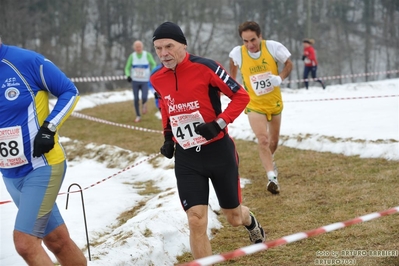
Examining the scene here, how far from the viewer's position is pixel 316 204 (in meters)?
7.30

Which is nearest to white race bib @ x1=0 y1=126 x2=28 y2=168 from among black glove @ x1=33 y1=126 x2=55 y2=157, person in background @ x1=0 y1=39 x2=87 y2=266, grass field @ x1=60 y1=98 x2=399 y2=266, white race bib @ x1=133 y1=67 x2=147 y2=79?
person in background @ x1=0 y1=39 x2=87 y2=266

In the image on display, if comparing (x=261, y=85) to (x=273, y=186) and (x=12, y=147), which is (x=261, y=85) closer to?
(x=273, y=186)

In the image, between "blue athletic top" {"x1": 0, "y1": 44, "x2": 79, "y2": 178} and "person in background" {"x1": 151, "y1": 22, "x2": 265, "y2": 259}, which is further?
"person in background" {"x1": 151, "y1": 22, "x2": 265, "y2": 259}

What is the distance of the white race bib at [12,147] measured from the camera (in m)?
4.29

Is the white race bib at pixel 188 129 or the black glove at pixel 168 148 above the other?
the white race bib at pixel 188 129

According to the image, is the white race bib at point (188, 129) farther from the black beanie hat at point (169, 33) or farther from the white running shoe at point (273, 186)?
the white running shoe at point (273, 186)

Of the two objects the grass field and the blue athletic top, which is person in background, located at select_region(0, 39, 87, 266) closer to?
the blue athletic top

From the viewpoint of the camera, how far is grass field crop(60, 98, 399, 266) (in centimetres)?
551

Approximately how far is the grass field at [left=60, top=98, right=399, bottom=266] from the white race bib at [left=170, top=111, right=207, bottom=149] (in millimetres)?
1318

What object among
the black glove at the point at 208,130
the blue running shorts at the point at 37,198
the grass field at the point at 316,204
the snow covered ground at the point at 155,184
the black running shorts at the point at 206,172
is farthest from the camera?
the snow covered ground at the point at 155,184

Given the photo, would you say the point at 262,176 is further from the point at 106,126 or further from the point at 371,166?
the point at 106,126

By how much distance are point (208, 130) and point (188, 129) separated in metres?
0.23

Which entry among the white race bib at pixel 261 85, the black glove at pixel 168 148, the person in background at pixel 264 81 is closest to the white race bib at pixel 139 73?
the person in background at pixel 264 81

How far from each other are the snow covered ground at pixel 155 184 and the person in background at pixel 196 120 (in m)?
1.12
